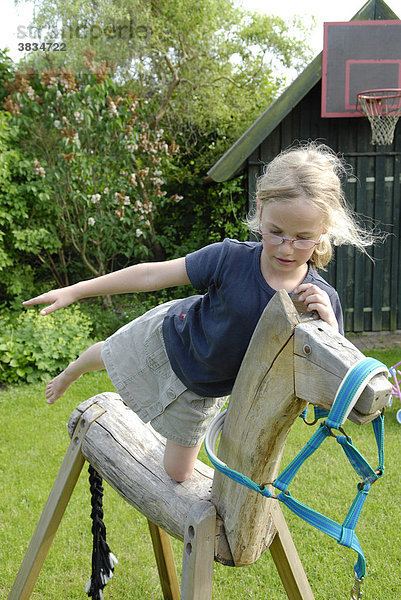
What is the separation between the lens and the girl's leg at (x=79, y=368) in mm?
2314

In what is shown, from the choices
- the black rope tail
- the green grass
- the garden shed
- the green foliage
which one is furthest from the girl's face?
the garden shed

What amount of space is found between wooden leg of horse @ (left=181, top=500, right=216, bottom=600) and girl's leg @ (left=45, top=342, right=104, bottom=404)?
33.6 inches

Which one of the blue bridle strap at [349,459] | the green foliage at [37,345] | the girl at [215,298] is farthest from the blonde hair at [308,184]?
the green foliage at [37,345]

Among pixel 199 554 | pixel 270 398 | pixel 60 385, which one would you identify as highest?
pixel 270 398

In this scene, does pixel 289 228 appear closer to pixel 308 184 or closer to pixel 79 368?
pixel 308 184

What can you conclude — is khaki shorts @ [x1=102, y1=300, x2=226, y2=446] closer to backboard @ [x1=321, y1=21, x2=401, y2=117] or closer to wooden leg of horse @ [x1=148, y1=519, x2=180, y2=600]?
wooden leg of horse @ [x1=148, y1=519, x2=180, y2=600]

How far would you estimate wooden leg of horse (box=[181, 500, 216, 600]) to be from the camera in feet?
5.36

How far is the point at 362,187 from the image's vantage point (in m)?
8.06

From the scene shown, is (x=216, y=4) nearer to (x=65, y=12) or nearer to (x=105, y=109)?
(x=65, y=12)

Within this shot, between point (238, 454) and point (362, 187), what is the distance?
23.7ft

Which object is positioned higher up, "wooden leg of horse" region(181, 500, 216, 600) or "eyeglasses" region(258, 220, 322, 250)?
"eyeglasses" region(258, 220, 322, 250)

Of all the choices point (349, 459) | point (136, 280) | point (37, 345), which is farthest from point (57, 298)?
point (37, 345)

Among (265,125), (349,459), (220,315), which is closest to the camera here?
(349,459)

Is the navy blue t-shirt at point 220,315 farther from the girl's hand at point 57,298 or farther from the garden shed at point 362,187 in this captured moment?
the garden shed at point 362,187
